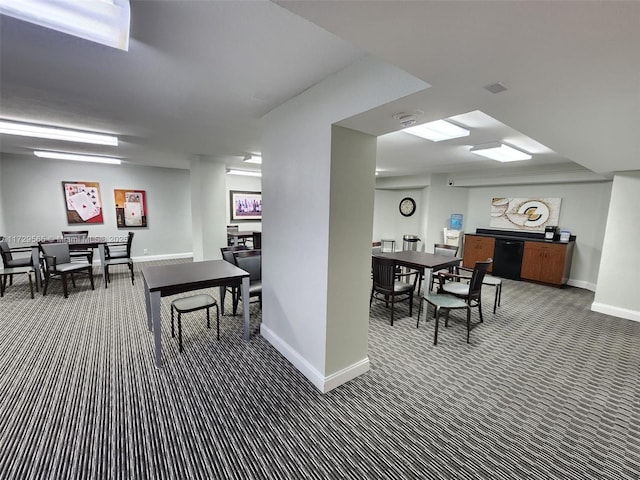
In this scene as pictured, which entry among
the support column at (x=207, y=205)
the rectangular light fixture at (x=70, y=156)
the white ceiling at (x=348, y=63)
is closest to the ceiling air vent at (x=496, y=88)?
the white ceiling at (x=348, y=63)

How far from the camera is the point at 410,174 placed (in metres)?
7.34

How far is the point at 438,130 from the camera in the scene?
2.99 metres

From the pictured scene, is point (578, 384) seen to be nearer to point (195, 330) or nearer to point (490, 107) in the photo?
point (490, 107)

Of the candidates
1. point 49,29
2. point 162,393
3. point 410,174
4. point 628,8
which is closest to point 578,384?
point 628,8

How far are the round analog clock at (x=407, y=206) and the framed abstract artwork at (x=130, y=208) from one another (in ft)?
24.1

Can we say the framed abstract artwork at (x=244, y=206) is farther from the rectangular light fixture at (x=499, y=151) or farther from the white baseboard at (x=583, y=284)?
the white baseboard at (x=583, y=284)

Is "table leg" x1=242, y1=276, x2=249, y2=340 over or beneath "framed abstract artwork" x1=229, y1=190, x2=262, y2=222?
beneath

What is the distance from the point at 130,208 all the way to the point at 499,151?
7862 millimetres

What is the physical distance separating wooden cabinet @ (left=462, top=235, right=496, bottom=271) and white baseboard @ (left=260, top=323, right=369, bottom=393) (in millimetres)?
4816

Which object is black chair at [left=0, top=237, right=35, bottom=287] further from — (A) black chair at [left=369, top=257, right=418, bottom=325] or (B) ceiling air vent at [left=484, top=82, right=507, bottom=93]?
(B) ceiling air vent at [left=484, top=82, right=507, bottom=93]

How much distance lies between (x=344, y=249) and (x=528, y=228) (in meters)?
5.88

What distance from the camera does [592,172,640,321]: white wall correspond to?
3.81m

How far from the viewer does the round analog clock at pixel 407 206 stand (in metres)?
8.41

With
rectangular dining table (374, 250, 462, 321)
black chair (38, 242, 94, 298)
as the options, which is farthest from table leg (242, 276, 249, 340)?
black chair (38, 242, 94, 298)
